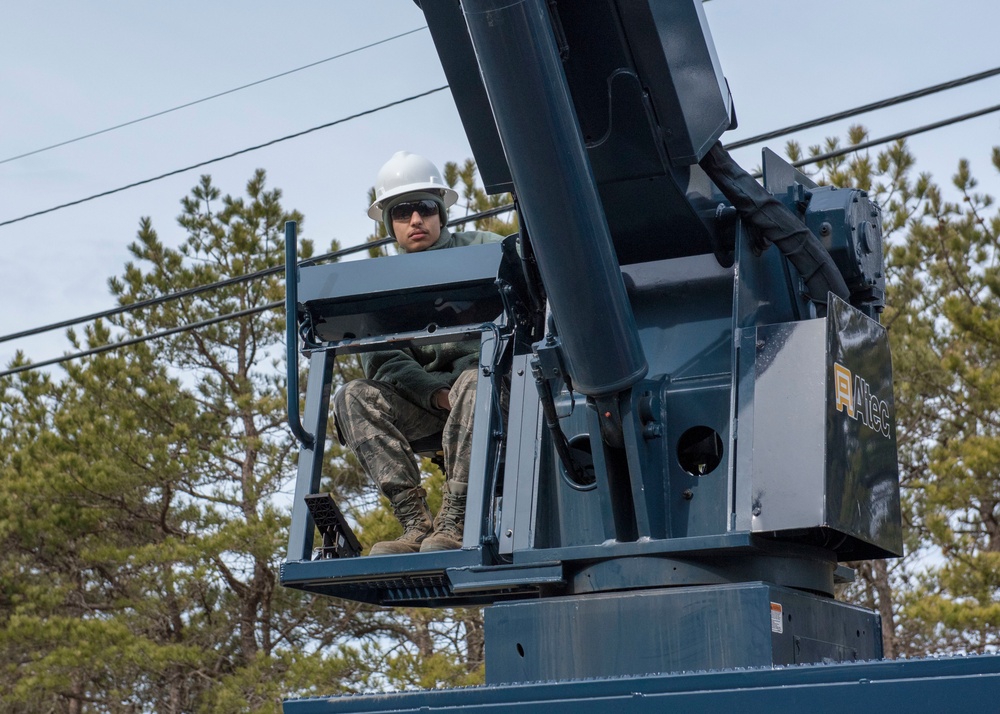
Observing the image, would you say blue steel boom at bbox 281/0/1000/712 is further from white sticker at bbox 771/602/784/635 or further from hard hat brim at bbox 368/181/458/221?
hard hat brim at bbox 368/181/458/221

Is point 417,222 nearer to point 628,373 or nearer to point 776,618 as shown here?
point 628,373

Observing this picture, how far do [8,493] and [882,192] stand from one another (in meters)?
11.7

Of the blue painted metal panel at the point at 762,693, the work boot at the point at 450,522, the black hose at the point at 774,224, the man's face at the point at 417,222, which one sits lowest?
the blue painted metal panel at the point at 762,693

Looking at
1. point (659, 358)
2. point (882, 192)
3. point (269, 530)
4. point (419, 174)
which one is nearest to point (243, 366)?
point (269, 530)

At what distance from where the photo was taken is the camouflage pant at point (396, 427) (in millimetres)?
4582

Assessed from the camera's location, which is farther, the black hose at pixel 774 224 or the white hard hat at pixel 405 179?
the white hard hat at pixel 405 179

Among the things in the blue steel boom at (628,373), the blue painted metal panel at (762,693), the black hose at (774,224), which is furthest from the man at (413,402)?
the blue painted metal panel at (762,693)

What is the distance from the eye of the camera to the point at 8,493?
17078 mm

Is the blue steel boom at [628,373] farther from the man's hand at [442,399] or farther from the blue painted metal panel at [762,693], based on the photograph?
the man's hand at [442,399]

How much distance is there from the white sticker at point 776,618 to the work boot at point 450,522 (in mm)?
1251

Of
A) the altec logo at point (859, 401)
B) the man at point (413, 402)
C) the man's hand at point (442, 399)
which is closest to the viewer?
the altec logo at point (859, 401)

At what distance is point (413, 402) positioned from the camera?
493cm

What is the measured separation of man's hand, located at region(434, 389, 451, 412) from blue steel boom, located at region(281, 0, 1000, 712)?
44cm

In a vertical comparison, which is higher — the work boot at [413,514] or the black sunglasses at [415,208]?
the black sunglasses at [415,208]
